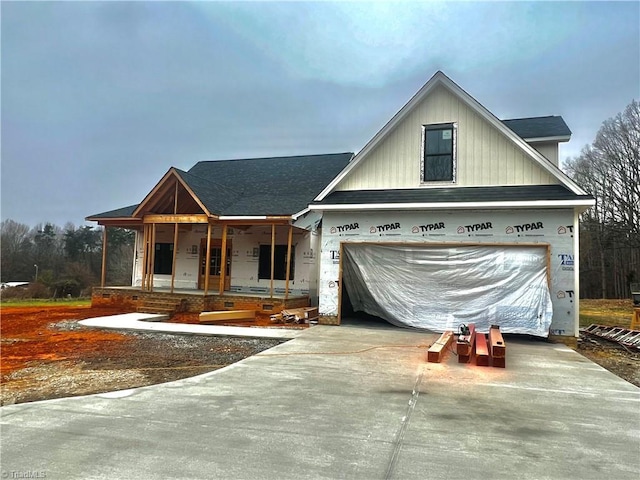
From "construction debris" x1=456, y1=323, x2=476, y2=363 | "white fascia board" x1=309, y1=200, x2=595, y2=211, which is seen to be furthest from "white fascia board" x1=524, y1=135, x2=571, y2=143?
"construction debris" x1=456, y1=323, x2=476, y2=363

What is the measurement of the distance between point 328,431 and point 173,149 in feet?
223

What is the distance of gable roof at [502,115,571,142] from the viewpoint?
40.2ft

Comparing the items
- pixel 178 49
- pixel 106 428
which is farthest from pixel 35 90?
pixel 106 428

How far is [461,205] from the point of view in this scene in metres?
10.2

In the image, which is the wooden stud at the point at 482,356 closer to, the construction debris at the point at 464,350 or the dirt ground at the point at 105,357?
the construction debris at the point at 464,350

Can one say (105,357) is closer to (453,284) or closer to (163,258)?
(453,284)

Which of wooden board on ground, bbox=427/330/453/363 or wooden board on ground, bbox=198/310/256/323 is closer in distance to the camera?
wooden board on ground, bbox=427/330/453/363

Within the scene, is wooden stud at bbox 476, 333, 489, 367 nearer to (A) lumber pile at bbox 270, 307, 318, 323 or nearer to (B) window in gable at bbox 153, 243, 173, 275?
(A) lumber pile at bbox 270, 307, 318, 323

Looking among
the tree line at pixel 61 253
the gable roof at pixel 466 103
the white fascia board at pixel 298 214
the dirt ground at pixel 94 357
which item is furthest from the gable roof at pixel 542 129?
the tree line at pixel 61 253

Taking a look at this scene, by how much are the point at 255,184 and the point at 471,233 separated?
1196cm

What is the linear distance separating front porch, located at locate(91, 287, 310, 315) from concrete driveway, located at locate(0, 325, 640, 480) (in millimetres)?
7818

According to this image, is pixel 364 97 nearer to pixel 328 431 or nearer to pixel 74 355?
pixel 74 355

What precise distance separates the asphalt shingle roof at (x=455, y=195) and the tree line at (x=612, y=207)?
18.5 metres

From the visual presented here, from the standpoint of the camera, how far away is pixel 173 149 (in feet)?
213
